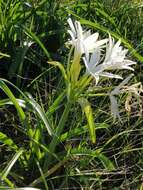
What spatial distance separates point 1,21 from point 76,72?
61cm

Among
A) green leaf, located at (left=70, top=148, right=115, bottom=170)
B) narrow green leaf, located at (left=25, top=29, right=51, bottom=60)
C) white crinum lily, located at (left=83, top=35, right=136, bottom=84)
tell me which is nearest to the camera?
white crinum lily, located at (left=83, top=35, right=136, bottom=84)

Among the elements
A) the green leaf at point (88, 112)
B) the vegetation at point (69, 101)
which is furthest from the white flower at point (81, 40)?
the green leaf at point (88, 112)

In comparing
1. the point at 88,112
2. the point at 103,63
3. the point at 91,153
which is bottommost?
the point at 91,153

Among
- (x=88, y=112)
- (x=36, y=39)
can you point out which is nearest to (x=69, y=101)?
(x=88, y=112)

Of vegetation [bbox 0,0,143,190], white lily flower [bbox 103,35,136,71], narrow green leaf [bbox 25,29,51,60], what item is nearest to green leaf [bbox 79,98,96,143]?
vegetation [bbox 0,0,143,190]

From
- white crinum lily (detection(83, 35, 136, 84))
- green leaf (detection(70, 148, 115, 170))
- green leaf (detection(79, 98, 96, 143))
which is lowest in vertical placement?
green leaf (detection(70, 148, 115, 170))

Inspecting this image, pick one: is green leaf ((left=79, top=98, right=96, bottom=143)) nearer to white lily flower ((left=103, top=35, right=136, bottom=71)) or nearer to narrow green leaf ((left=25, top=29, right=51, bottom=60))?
white lily flower ((left=103, top=35, right=136, bottom=71))

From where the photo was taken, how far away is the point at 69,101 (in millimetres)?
1192

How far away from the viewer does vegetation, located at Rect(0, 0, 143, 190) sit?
117 centimetres

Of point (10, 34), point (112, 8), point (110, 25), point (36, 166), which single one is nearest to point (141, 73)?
point (110, 25)

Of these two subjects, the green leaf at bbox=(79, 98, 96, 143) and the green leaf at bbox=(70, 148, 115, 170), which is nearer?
the green leaf at bbox=(79, 98, 96, 143)

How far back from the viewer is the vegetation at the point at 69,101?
1.17 metres

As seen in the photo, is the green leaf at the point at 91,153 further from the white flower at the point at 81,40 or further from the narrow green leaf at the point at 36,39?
the narrow green leaf at the point at 36,39

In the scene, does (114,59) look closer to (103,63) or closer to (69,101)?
(103,63)
